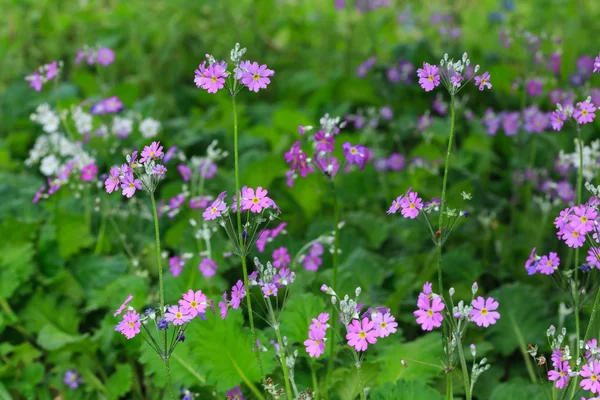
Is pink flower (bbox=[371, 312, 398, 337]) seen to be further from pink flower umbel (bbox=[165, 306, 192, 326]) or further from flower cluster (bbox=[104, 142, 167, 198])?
flower cluster (bbox=[104, 142, 167, 198])

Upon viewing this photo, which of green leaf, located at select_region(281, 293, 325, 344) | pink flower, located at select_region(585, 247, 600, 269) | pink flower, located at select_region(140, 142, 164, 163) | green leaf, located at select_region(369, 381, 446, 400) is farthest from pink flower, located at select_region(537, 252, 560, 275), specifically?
pink flower, located at select_region(140, 142, 164, 163)

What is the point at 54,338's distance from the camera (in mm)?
3025

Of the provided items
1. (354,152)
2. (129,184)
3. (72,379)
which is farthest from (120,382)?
(354,152)

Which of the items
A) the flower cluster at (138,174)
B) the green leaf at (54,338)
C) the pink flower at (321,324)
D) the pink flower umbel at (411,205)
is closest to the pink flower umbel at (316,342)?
the pink flower at (321,324)

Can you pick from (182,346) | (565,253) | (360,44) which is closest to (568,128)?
(565,253)

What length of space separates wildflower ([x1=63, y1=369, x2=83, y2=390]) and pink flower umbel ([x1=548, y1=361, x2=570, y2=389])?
6.63ft

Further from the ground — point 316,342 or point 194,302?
point 194,302

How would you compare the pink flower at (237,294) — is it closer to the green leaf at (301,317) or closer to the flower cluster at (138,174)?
the flower cluster at (138,174)

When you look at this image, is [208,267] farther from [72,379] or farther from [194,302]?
[194,302]

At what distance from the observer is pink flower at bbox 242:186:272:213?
2037 mm

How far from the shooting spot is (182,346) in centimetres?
279

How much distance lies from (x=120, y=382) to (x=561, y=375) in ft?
5.89

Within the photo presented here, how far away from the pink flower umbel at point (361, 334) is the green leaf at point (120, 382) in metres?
1.36

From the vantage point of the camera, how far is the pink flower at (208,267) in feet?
9.67
